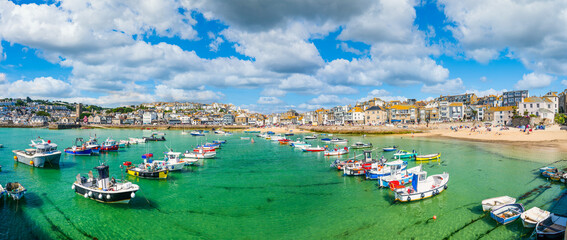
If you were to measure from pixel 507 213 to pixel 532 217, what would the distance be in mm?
1119

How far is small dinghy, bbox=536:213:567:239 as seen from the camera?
12.0 m

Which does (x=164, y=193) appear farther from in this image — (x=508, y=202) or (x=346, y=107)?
(x=346, y=107)

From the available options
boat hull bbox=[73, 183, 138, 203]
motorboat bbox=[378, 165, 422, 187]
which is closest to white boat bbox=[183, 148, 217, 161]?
boat hull bbox=[73, 183, 138, 203]

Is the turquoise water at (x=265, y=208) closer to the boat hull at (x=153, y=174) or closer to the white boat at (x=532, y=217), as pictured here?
the white boat at (x=532, y=217)

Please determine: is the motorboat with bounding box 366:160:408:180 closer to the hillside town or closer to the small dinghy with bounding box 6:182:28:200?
the small dinghy with bounding box 6:182:28:200

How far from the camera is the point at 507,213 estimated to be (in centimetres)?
1470

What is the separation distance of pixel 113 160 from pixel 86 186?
1979 cm

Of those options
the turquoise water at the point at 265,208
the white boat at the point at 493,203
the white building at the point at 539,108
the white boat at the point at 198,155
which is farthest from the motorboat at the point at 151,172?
the white building at the point at 539,108

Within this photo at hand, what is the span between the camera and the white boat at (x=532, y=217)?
13361mm

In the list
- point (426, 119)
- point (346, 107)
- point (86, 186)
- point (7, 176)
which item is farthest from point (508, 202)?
point (346, 107)

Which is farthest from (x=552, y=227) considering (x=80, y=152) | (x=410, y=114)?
(x=410, y=114)

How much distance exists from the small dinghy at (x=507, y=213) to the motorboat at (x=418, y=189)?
4.06 meters

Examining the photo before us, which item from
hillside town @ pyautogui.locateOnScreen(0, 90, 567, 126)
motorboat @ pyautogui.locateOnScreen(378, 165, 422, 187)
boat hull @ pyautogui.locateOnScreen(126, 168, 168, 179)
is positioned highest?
hillside town @ pyautogui.locateOnScreen(0, 90, 567, 126)

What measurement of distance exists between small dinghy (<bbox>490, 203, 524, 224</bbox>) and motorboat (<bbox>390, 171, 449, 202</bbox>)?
4058mm
